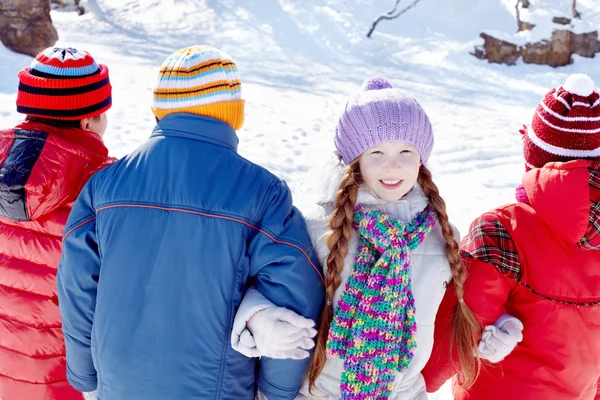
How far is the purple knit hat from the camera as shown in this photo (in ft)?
5.51

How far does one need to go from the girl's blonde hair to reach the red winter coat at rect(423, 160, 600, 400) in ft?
0.23

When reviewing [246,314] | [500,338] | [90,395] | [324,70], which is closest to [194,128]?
[246,314]

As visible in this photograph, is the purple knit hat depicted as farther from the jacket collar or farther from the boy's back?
the boy's back

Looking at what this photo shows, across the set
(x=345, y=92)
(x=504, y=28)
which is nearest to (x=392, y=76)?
(x=345, y=92)

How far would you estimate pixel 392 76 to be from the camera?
9.70 meters

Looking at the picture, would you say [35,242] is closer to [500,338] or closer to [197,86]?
[197,86]

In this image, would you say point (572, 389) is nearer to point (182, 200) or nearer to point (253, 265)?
point (253, 265)

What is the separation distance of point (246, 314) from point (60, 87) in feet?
3.38

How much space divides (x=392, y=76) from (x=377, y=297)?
849 centimetres

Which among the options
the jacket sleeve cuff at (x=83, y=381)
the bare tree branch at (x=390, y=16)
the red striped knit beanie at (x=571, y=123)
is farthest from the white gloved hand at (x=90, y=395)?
the bare tree branch at (x=390, y=16)

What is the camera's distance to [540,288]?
1794 mm

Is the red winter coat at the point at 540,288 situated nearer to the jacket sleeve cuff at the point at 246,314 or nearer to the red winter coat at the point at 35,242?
the jacket sleeve cuff at the point at 246,314

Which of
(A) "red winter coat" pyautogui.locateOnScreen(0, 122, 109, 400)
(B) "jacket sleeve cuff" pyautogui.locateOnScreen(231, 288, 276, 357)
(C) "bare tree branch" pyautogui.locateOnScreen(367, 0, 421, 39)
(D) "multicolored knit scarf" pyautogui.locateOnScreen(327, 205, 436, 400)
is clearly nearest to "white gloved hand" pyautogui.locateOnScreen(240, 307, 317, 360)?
(B) "jacket sleeve cuff" pyautogui.locateOnScreen(231, 288, 276, 357)

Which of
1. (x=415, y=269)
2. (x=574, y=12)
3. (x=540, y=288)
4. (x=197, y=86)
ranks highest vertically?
(x=197, y=86)
